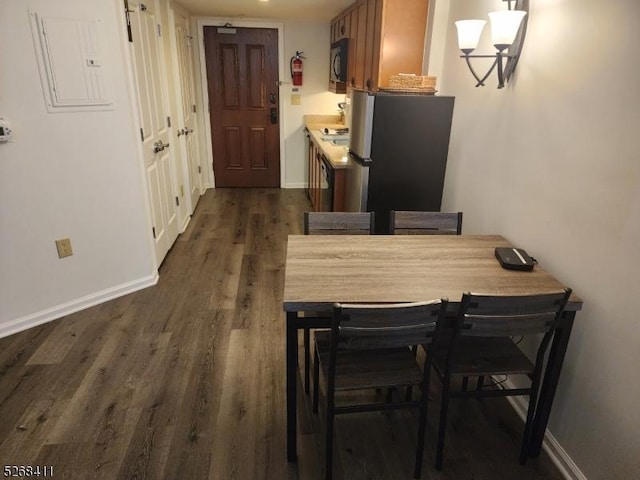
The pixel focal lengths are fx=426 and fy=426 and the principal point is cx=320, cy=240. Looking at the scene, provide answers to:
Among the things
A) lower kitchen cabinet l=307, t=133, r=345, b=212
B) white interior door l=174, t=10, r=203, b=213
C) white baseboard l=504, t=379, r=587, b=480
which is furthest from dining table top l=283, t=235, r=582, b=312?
white interior door l=174, t=10, r=203, b=213

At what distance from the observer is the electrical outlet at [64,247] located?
9.00 feet

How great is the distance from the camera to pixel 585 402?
1.68 metres

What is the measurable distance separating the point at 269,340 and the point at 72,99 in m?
1.89

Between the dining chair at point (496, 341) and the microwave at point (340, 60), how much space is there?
3.35 meters

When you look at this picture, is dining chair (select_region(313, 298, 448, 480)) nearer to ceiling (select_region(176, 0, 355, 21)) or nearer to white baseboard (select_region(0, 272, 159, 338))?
white baseboard (select_region(0, 272, 159, 338))

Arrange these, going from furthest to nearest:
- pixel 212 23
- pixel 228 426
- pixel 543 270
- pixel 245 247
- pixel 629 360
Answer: pixel 212 23
pixel 245 247
pixel 228 426
pixel 543 270
pixel 629 360

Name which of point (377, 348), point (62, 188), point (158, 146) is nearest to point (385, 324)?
point (377, 348)

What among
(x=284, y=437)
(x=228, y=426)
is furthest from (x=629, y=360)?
(x=228, y=426)

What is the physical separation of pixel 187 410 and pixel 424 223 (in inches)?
62.0

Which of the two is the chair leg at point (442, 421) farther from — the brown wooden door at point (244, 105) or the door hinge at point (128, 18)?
the brown wooden door at point (244, 105)

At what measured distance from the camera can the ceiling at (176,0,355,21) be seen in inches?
159

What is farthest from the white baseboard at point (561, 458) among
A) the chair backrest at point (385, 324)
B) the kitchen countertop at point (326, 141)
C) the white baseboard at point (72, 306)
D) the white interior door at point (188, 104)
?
the white interior door at point (188, 104)

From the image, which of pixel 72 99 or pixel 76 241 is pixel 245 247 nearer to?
pixel 76 241

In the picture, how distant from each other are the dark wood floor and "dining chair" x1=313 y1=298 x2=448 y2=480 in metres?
0.28
